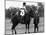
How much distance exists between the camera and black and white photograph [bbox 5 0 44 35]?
2.95 m

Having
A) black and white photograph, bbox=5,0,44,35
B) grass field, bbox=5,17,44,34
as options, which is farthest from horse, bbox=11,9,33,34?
grass field, bbox=5,17,44,34

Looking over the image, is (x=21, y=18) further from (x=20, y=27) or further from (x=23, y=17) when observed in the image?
(x=20, y=27)

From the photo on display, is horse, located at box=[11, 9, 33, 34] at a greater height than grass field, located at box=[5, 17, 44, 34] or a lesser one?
greater

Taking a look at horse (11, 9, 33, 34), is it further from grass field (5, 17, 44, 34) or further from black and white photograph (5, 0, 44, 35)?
grass field (5, 17, 44, 34)

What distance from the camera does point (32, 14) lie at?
3086 mm

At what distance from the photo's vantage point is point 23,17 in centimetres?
304

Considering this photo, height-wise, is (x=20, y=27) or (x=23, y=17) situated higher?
(x=23, y=17)

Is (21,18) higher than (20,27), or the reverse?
(21,18)

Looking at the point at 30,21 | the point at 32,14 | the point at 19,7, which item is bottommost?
the point at 30,21

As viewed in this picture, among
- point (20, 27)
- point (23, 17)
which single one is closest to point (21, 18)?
point (23, 17)

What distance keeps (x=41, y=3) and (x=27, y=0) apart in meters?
0.61

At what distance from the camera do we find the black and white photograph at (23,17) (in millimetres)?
2945
